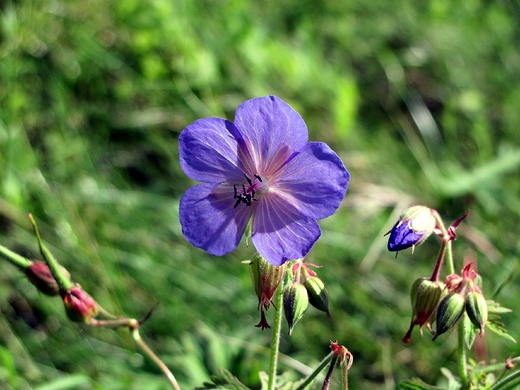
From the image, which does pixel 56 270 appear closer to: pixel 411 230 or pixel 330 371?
pixel 330 371

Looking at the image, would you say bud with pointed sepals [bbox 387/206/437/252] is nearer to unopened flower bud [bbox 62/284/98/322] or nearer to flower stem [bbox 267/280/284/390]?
flower stem [bbox 267/280/284/390]

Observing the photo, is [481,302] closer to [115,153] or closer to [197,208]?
[197,208]

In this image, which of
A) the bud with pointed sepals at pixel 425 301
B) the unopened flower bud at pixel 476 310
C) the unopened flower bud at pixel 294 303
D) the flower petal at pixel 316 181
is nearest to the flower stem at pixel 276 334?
the unopened flower bud at pixel 294 303

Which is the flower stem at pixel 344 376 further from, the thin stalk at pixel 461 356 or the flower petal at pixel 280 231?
the thin stalk at pixel 461 356

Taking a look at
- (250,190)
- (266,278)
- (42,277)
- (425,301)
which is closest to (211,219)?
(250,190)

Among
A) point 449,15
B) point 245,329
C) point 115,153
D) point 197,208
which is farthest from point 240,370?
point 449,15
